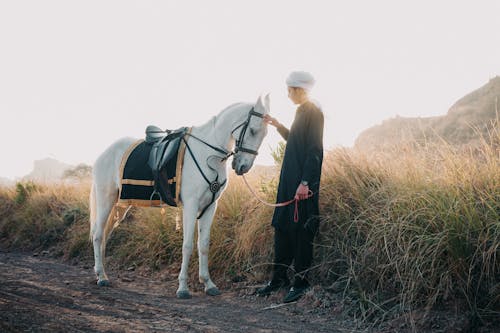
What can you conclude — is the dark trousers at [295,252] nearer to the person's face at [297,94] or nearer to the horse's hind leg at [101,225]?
the person's face at [297,94]

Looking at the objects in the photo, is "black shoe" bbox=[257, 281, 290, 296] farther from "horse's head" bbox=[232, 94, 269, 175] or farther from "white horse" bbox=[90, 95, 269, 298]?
"horse's head" bbox=[232, 94, 269, 175]

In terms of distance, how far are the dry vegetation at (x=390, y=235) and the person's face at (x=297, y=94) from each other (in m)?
0.96

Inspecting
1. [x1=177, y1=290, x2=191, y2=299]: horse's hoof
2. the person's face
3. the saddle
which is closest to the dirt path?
[x1=177, y1=290, x2=191, y2=299]: horse's hoof

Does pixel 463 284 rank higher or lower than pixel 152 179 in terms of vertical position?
lower

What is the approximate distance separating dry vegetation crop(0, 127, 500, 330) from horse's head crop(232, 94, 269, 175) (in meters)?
0.82

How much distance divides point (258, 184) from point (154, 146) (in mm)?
1578

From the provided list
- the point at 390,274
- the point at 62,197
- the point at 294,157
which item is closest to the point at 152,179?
the point at 294,157

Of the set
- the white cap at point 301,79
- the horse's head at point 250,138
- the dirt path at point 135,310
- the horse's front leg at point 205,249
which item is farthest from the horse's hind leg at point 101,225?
the white cap at point 301,79

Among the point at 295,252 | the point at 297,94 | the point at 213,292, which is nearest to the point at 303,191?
the point at 295,252

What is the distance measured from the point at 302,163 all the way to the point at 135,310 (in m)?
1.96

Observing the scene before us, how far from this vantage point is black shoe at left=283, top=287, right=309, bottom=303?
4.21 metres

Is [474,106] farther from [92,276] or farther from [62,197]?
[92,276]

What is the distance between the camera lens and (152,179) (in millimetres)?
4988

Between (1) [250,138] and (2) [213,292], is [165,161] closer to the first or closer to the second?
(1) [250,138]
